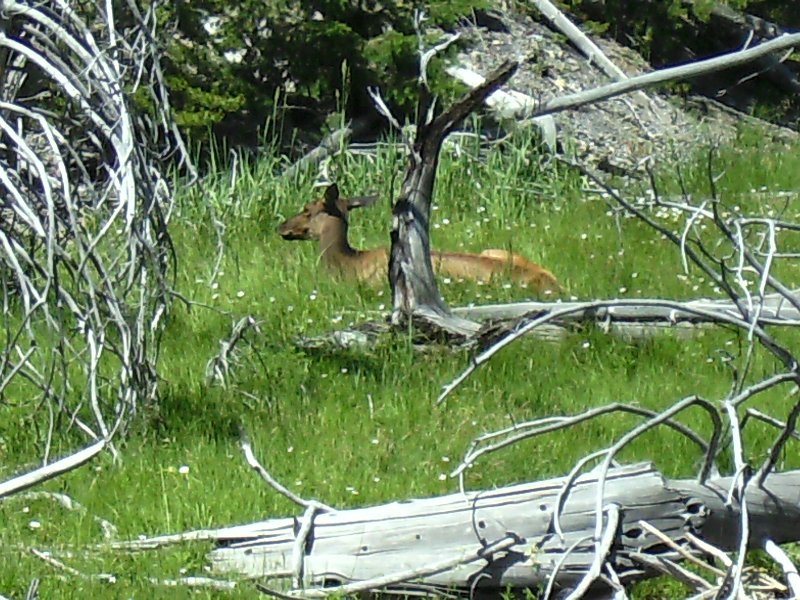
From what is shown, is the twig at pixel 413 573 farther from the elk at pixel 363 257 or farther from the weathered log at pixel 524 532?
the elk at pixel 363 257

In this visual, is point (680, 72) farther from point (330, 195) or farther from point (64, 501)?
point (330, 195)

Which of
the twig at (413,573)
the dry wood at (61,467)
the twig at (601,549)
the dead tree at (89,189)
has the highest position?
the dry wood at (61,467)

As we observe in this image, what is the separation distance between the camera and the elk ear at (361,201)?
10.3 meters

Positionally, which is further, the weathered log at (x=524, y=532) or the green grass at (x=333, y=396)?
the green grass at (x=333, y=396)

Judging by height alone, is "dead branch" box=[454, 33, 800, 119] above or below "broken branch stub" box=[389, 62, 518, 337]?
above

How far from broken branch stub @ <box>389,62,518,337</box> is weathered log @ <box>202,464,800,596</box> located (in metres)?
2.80

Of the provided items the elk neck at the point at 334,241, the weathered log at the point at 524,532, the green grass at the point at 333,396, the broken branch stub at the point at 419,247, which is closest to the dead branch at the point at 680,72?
the broken branch stub at the point at 419,247

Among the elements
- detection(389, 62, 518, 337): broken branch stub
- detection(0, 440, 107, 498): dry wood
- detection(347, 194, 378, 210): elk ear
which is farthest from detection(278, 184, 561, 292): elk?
detection(0, 440, 107, 498): dry wood

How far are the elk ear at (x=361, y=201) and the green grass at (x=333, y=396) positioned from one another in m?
0.52

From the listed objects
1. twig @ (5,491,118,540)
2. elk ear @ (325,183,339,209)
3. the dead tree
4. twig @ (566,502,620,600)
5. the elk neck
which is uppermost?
the dead tree

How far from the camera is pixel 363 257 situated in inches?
378

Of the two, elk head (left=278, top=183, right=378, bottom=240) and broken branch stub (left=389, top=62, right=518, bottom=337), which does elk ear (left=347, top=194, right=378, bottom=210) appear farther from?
broken branch stub (left=389, top=62, right=518, bottom=337)

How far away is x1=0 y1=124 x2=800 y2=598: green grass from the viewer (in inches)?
222

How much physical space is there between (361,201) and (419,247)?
2774 millimetres
